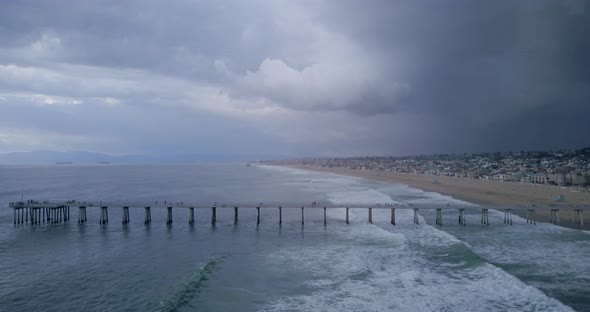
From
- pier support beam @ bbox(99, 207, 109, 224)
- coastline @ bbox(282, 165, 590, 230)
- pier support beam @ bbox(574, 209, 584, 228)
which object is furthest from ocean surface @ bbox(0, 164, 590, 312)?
coastline @ bbox(282, 165, 590, 230)

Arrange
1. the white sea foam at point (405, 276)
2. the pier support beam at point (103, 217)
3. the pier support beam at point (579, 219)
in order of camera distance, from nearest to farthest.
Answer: the white sea foam at point (405, 276) → the pier support beam at point (579, 219) → the pier support beam at point (103, 217)

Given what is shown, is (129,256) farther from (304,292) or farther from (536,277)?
(536,277)

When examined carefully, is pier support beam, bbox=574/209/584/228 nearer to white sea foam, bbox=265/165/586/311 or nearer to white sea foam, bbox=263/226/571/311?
white sea foam, bbox=265/165/586/311

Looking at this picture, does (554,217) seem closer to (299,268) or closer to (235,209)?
(299,268)

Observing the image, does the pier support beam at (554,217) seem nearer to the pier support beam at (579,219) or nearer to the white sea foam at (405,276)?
the pier support beam at (579,219)

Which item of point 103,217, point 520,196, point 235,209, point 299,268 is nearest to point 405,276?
point 299,268

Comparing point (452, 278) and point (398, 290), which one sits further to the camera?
point (452, 278)

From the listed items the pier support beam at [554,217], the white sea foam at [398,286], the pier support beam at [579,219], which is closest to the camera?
the white sea foam at [398,286]

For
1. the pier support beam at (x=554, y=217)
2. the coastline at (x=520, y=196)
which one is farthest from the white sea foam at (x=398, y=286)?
the coastline at (x=520, y=196)

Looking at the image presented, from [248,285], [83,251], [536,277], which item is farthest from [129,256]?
[536,277]
